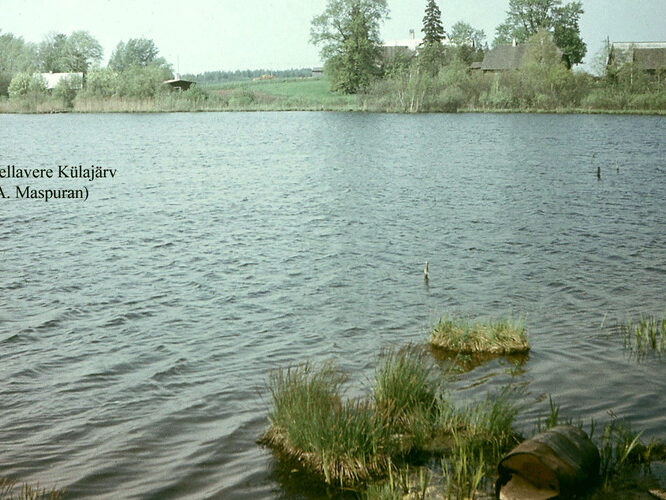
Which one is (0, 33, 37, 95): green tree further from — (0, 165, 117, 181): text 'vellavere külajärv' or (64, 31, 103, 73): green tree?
(0, 165, 117, 181): text 'vellavere külajärv'

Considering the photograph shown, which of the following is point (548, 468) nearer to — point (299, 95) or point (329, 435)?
point (329, 435)

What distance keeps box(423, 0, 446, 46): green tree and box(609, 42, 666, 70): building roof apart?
28400 mm

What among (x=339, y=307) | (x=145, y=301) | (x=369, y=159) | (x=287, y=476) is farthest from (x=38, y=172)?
(x=287, y=476)

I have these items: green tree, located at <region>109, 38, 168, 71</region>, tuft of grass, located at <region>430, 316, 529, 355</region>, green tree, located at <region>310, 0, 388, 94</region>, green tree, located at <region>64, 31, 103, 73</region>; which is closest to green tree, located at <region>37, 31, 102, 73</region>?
green tree, located at <region>64, 31, 103, 73</region>

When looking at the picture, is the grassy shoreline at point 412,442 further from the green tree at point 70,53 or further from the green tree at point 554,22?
the green tree at point 70,53

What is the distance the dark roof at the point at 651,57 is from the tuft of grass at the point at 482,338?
346ft

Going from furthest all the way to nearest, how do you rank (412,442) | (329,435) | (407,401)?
1. (407,401)
2. (412,442)
3. (329,435)

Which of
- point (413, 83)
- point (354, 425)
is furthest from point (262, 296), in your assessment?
point (413, 83)

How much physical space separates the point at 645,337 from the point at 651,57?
357 feet

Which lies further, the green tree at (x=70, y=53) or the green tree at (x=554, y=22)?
the green tree at (x=70, y=53)

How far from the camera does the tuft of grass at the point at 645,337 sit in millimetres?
11750

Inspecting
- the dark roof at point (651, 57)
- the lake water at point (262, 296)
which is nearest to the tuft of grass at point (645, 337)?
the lake water at point (262, 296)

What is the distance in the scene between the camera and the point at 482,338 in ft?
39.1

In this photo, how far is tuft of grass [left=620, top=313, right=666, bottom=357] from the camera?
11.8 m
